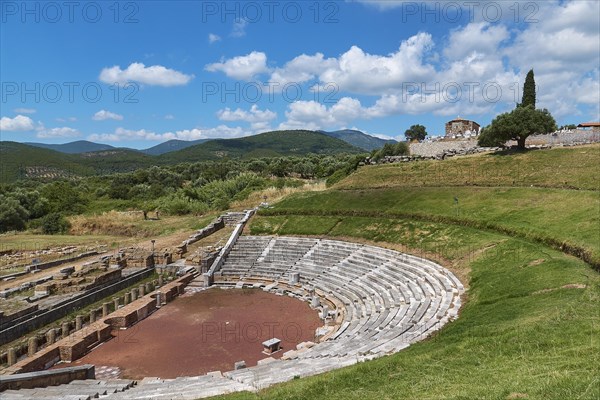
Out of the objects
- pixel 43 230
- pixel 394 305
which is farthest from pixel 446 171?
pixel 43 230

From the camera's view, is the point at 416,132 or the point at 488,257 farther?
the point at 416,132

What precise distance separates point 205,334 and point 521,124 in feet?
128

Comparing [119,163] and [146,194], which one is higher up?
[119,163]

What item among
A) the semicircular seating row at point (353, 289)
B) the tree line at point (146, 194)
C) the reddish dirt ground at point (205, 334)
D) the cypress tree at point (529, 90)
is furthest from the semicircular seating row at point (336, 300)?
the cypress tree at point (529, 90)

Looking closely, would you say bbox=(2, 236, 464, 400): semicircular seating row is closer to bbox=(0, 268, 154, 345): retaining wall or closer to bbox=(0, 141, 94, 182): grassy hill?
bbox=(0, 268, 154, 345): retaining wall

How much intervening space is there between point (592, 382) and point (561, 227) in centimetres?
2017

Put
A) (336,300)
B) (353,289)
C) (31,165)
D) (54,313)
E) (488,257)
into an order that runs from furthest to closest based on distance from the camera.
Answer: (31,165) → (353,289) → (336,300) → (54,313) → (488,257)

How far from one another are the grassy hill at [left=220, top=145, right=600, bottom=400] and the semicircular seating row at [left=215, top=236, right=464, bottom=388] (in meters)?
1.21

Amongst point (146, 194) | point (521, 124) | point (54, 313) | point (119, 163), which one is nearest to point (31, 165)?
point (119, 163)

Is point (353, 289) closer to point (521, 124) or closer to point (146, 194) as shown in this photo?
point (521, 124)

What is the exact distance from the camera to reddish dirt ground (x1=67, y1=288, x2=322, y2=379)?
59.7ft

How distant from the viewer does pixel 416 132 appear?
3903 inches

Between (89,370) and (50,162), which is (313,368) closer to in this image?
(89,370)

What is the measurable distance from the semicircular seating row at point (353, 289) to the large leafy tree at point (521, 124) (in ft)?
81.4
